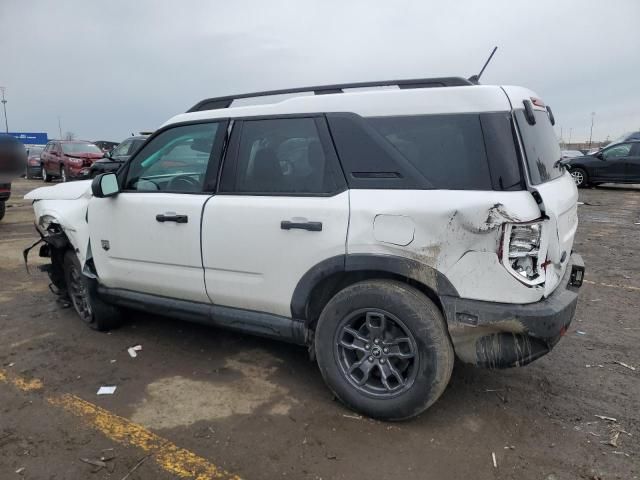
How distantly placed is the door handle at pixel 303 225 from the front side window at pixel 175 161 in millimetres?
816

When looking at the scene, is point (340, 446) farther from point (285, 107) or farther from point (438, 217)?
point (285, 107)

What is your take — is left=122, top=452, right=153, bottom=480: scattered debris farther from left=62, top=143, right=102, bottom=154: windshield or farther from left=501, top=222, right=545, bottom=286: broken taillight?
left=62, top=143, right=102, bottom=154: windshield

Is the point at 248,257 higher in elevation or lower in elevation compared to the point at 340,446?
higher

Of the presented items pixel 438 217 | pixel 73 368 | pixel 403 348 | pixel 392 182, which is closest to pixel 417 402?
pixel 403 348

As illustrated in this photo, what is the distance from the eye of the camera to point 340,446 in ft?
9.17

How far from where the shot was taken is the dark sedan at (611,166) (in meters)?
16.5

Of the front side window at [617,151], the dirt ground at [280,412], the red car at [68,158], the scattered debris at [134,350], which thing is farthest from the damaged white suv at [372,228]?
the red car at [68,158]

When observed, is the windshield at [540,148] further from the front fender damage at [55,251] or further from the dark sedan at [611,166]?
the dark sedan at [611,166]

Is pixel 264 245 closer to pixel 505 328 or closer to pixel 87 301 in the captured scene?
pixel 505 328

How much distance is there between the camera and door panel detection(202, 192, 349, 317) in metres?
2.97

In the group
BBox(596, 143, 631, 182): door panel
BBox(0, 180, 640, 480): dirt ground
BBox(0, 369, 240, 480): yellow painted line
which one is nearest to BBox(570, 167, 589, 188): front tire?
BBox(596, 143, 631, 182): door panel

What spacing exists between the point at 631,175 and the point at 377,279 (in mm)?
17129

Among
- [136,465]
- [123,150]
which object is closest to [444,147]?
[136,465]

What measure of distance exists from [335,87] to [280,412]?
211 cm
